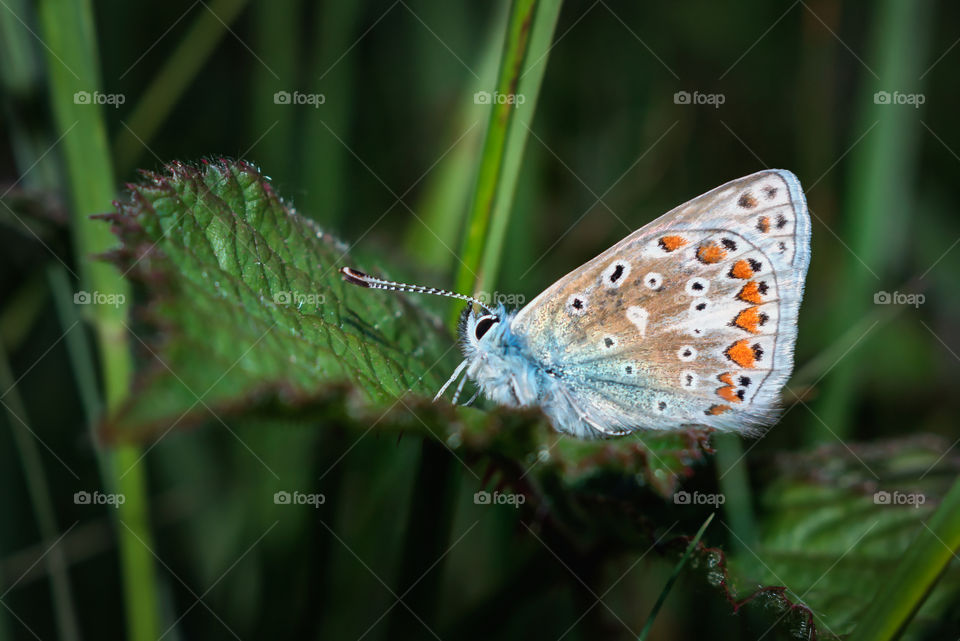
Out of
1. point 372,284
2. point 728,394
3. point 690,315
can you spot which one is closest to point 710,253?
point 690,315

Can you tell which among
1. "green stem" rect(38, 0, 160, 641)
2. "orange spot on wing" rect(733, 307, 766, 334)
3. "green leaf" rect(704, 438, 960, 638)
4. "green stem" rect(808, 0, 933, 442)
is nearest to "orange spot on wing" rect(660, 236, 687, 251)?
"orange spot on wing" rect(733, 307, 766, 334)

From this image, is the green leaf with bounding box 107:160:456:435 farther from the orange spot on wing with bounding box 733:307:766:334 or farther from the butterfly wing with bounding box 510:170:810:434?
the orange spot on wing with bounding box 733:307:766:334

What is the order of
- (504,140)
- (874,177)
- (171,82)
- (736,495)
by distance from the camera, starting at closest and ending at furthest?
(504,140), (736,495), (874,177), (171,82)

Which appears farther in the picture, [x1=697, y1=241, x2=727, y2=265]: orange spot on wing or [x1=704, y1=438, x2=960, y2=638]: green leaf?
[x1=697, y1=241, x2=727, y2=265]: orange spot on wing

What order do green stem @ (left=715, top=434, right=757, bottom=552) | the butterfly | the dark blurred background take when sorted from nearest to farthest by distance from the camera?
1. green stem @ (left=715, top=434, right=757, bottom=552)
2. the butterfly
3. the dark blurred background

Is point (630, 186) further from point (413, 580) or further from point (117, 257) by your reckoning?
point (117, 257)

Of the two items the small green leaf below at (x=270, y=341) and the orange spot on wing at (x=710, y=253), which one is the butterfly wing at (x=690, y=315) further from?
the small green leaf below at (x=270, y=341)

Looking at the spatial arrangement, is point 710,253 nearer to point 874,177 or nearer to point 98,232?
point 874,177
